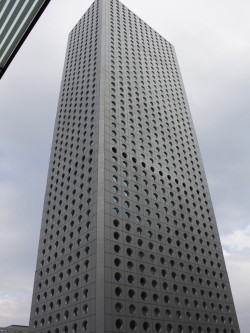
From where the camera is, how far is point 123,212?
3681cm

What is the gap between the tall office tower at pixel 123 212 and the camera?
3244cm

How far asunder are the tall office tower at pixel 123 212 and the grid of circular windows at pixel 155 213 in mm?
159

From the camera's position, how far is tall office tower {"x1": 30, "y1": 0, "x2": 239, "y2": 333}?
32438 mm

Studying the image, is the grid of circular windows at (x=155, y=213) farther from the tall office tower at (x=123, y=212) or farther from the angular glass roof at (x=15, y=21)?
the angular glass roof at (x=15, y=21)

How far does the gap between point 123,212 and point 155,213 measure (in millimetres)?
5815

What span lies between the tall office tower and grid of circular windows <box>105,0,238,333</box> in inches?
6.3

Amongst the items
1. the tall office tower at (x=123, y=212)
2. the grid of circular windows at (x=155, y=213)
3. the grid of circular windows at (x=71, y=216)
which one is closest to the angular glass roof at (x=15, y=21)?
the tall office tower at (x=123, y=212)

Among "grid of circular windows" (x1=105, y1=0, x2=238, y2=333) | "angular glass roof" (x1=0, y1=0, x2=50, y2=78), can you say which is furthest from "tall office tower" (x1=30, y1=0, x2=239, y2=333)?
"angular glass roof" (x1=0, y1=0, x2=50, y2=78)

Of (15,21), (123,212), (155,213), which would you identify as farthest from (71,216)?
(15,21)

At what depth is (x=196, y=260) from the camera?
43281mm

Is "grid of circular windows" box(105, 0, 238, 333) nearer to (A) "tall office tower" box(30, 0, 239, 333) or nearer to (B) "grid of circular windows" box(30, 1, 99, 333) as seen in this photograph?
(A) "tall office tower" box(30, 0, 239, 333)

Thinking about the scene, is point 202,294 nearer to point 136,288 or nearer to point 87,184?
point 136,288

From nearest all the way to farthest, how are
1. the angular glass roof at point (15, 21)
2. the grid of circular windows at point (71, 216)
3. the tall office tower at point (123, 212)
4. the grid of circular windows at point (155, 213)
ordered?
the angular glass roof at point (15, 21), the tall office tower at point (123, 212), the grid of circular windows at point (71, 216), the grid of circular windows at point (155, 213)

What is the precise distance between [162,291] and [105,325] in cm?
902
